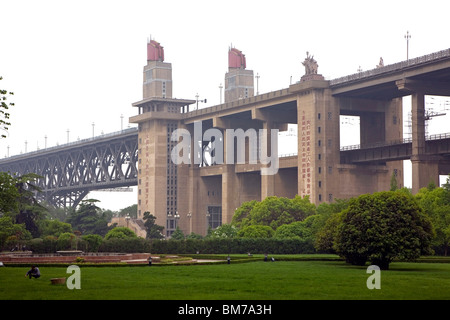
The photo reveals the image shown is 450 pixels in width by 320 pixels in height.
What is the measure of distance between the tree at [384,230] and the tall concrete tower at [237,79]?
Answer: 96444 mm

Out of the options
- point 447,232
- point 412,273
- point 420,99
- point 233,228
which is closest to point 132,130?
point 233,228

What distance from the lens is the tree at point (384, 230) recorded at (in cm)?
5747

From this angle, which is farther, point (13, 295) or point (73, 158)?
point (73, 158)

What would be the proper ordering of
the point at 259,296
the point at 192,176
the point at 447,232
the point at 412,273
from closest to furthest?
the point at 259,296 < the point at 412,273 < the point at 447,232 < the point at 192,176

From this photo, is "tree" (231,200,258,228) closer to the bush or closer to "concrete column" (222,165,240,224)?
"concrete column" (222,165,240,224)

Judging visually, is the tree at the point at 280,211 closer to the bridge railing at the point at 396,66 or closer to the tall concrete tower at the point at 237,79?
the bridge railing at the point at 396,66

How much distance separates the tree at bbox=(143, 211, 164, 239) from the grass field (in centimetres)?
7541

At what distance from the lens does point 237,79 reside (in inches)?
6152

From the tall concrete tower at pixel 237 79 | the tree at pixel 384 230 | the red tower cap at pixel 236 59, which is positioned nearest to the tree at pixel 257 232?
the tree at pixel 384 230

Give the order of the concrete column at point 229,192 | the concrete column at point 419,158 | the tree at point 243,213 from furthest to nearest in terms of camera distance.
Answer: the concrete column at point 229,192
the tree at point 243,213
the concrete column at point 419,158

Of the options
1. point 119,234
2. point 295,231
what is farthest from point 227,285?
point 119,234

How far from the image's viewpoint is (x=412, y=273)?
175 ft

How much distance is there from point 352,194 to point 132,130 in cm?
6153
